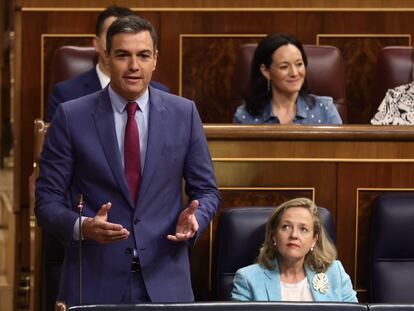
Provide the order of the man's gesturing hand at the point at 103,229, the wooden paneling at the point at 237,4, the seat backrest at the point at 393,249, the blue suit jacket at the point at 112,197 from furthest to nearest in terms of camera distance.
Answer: the wooden paneling at the point at 237,4 < the seat backrest at the point at 393,249 < the blue suit jacket at the point at 112,197 < the man's gesturing hand at the point at 103,229

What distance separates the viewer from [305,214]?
5.44 ft

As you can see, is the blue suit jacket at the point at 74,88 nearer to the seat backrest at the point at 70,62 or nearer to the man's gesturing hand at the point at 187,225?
the seat backrest at the point at 70,62

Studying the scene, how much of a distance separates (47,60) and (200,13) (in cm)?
36

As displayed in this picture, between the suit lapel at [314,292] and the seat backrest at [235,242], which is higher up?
the seat backrest at [235,242]

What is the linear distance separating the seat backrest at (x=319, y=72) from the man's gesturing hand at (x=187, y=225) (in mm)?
894

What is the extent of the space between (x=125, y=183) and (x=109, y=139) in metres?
0.06

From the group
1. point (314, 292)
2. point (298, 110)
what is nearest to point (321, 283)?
point (314, 292)

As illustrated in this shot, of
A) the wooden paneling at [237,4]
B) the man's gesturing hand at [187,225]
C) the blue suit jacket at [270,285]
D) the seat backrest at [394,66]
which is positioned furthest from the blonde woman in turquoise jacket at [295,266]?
the wooden paneling at [237,4]

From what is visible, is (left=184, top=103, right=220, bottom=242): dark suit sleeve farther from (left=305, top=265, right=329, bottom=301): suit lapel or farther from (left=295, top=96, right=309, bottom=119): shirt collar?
(left=295, top=96, right=309, bottom=119): shirt collar

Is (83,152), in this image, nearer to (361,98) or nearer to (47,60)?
(47,60)

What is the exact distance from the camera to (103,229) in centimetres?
133

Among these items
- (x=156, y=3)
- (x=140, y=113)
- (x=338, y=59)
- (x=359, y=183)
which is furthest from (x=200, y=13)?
(x=140, y=113)

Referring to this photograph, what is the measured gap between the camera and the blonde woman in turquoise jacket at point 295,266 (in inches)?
64.3

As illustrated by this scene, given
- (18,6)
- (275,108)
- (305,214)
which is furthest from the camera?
(18,6)
